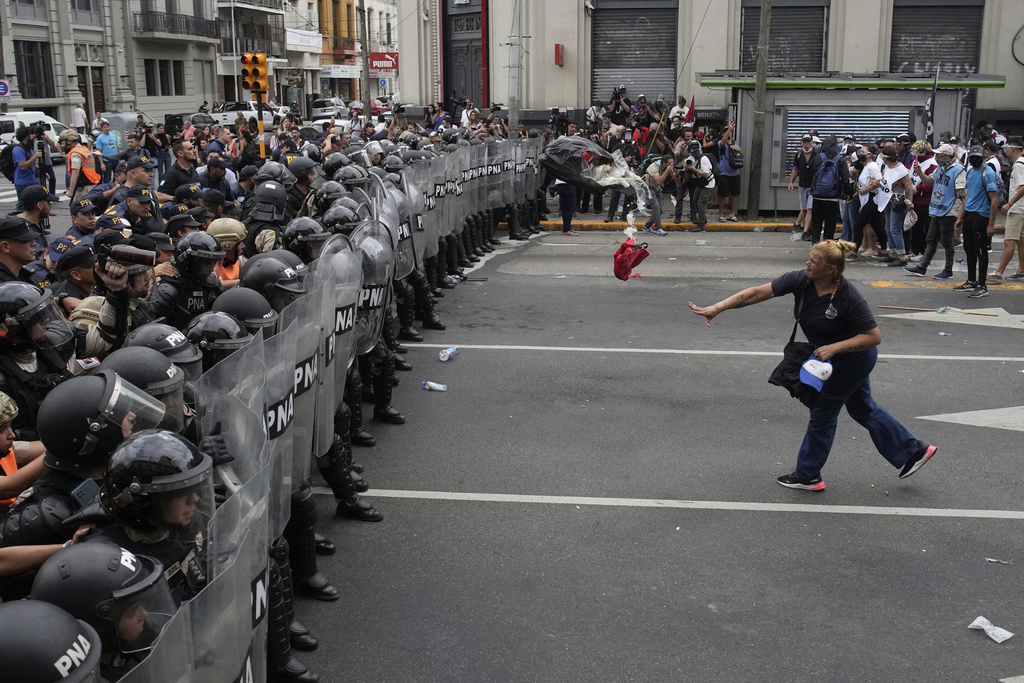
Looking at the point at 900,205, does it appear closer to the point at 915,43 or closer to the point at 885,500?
the point at 885,500

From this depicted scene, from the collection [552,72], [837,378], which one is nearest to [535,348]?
[837,378]

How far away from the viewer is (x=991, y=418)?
26.6 feet

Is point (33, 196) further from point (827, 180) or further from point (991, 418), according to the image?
point (827, 180)

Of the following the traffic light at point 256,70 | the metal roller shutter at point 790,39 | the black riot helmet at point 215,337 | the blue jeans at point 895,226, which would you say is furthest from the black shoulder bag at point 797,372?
the metal roller shutter at point 790,39

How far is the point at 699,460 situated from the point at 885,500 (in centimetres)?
129

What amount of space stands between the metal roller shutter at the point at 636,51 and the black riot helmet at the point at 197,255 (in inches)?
1031

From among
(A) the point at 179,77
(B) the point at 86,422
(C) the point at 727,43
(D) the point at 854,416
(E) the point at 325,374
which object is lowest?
(D) the point at 854,416

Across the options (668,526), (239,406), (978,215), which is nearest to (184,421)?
(239,406)

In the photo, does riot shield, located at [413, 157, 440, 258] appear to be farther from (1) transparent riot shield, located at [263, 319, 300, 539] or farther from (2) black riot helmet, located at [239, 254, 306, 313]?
(1) transparent riot shield, located at [263, 319, 300, 539]

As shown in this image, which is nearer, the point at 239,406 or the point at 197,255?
the point at 239,406

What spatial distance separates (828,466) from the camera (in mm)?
7176

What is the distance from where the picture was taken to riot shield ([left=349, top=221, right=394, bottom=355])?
6.73 meters

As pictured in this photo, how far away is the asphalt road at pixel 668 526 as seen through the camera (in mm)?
Answer: 4832

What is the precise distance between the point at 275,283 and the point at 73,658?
329 centimetres
